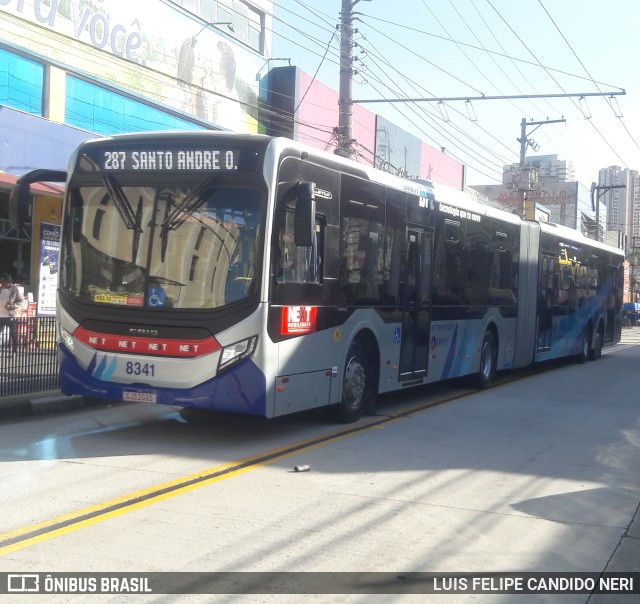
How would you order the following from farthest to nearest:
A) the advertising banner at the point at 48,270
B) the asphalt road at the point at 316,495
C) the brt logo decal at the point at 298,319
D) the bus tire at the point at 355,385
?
the advertising banner at the point at 48,270 → the bus tire at the point at 355,385 → the brt logo decal at the point at 298,319 → the asphalt road at the point at 316,495

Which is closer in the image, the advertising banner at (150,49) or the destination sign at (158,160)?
the destination sign at (158,160)

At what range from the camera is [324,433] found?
10930 millimetres

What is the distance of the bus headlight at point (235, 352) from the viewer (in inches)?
372

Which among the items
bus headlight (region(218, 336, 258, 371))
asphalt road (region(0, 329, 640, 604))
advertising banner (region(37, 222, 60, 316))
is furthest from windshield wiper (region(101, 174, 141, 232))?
advertising banner (region(37, 222, 60, 316))

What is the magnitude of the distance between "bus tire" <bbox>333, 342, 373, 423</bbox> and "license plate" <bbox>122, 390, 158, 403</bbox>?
2.58m

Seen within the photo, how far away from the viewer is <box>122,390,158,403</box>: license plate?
9734 millimetres

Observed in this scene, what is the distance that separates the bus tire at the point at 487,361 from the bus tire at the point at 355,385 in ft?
16.4

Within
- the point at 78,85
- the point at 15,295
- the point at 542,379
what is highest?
the point at 78,85

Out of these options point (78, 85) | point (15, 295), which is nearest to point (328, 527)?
point (15, 295)

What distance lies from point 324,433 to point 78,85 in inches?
570

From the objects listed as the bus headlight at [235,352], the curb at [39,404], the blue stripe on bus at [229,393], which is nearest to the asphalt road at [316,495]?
the curb at [39,404]

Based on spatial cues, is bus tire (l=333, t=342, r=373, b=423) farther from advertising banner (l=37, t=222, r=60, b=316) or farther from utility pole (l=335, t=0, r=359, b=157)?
advertising banner (l=37, t=222, r=60, b=316)

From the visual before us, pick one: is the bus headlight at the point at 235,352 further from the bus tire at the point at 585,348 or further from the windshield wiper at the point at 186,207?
the bus tire at the point at 585,348

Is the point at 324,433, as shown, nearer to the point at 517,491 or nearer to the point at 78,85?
the point at 517,491
